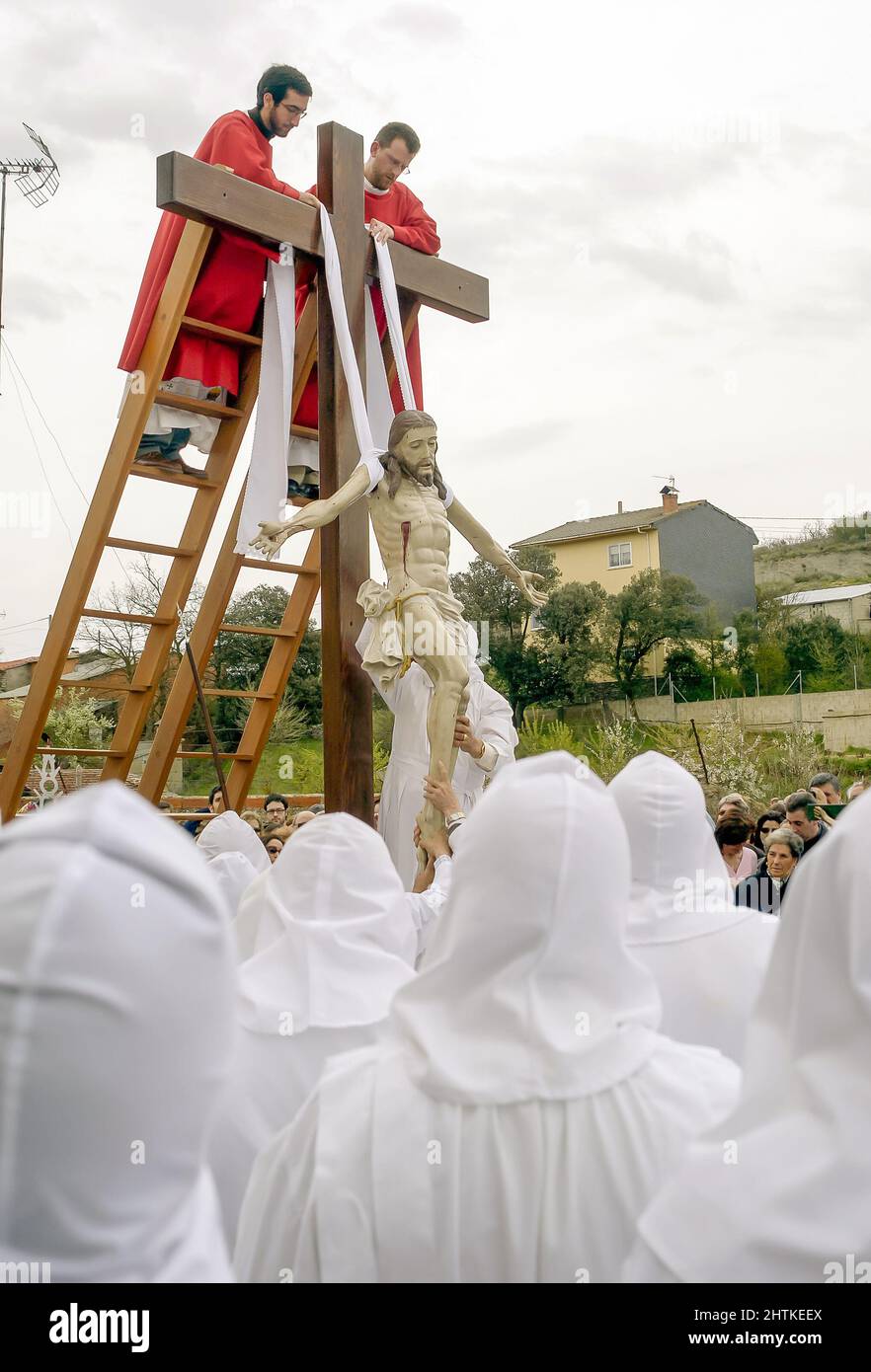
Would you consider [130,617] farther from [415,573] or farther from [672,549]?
[672,549]

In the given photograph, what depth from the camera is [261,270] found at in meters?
7.76

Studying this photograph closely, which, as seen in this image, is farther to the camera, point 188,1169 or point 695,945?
point 695,945

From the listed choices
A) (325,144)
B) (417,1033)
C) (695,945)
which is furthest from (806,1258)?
(325,144)

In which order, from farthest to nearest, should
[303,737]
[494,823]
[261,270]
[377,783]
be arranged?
[303,737]
[377,783]
[261,270]
[494,823]

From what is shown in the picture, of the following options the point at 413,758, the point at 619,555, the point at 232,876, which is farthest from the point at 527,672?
the point at 232,876

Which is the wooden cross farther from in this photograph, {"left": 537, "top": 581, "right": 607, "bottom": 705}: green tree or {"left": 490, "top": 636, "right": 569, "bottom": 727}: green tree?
{"left": 537, "top": 581, "right": 607, "bottom": 705}: green tree

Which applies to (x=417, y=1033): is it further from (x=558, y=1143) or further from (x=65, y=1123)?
(x=65, y=1123)

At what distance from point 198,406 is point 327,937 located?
18.3 ft

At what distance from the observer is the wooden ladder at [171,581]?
7.43 metres

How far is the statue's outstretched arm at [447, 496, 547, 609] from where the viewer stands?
24.5 feet

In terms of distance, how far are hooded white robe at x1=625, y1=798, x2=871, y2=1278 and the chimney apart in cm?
4281

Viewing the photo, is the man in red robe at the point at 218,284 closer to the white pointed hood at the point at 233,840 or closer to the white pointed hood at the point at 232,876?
the white pointed hood at the point at 233,840

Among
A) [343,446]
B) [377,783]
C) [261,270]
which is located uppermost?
[261,270]

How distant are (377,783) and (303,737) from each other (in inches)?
188
